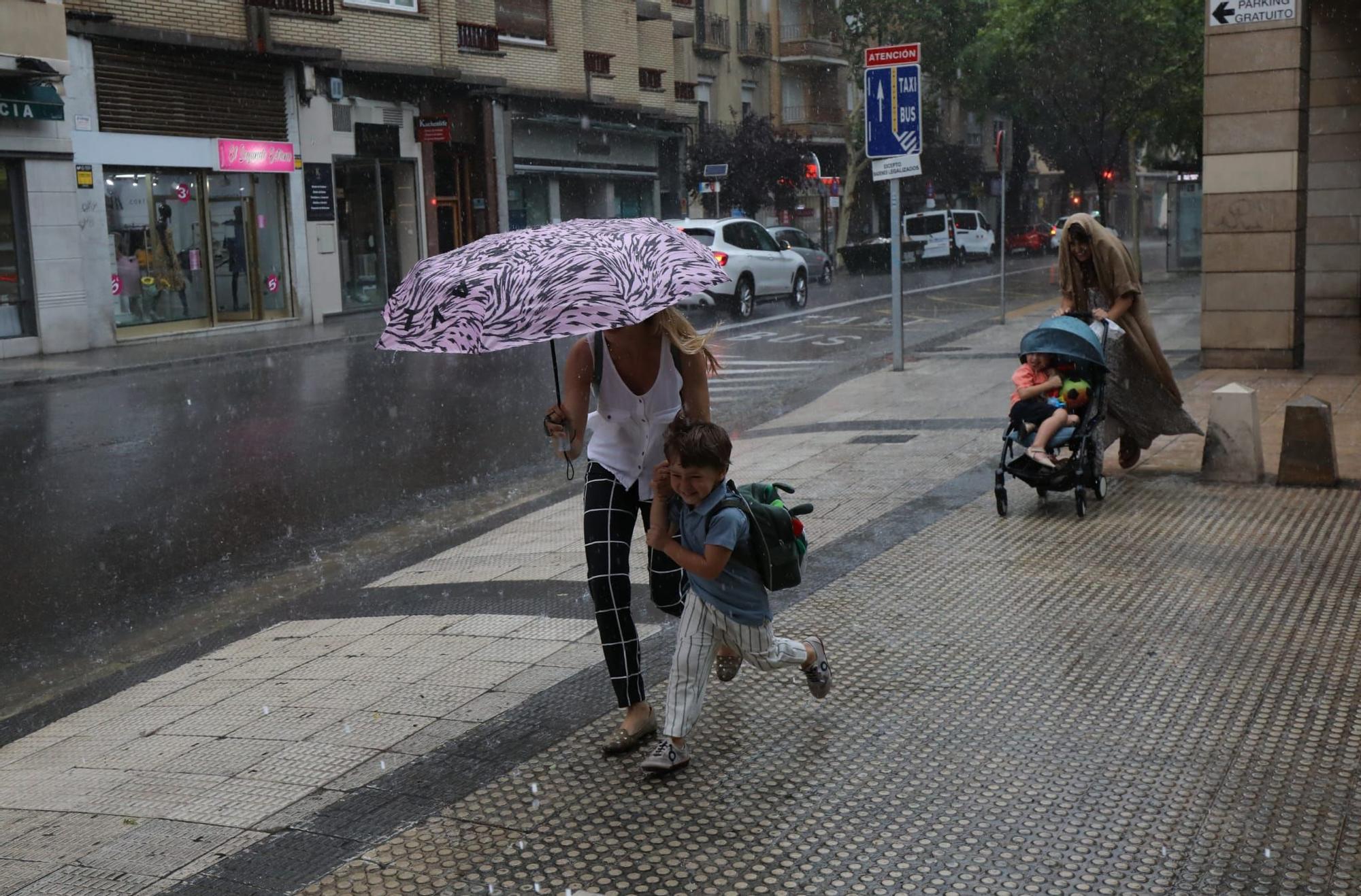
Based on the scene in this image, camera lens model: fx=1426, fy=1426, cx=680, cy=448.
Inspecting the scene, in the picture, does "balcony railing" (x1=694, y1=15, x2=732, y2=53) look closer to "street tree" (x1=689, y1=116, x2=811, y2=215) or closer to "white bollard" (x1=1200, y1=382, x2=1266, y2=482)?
"street tree" (x1=689, y1=116, x2=811, y2=215)

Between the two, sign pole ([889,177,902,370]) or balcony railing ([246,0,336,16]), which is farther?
balcony railing ([246,0,336,16])

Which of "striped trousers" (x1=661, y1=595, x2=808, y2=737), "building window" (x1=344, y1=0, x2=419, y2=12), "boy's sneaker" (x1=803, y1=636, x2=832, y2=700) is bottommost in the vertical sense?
"boy's sneaker" (x1=803, y1=636, x2=832, y2=700)

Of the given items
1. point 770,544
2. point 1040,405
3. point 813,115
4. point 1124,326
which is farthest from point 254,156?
point 813,115

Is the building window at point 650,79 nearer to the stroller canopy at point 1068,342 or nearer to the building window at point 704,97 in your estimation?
the building window at point 704,97

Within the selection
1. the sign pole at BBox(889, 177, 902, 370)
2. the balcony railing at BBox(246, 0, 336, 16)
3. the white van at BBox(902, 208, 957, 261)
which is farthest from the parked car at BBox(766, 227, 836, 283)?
the sign pole at BBox(889, 177, 902, 370)

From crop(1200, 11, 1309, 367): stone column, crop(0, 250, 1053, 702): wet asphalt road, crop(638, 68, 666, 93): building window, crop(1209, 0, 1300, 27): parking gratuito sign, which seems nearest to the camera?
crop(0, 250, 1053, 702): wet asphalt road

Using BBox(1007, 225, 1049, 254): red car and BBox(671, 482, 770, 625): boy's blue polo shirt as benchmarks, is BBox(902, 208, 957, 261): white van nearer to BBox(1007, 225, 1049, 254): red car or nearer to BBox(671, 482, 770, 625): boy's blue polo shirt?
BBox(1007, 225, 1049, 254): red car

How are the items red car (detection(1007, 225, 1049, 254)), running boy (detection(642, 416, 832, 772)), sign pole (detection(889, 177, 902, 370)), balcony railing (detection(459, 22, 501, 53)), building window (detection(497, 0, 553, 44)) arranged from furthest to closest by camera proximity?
red car (detection(1007, 225, 1049, 254)) → building window (detection(497, 0, 553, 44)) → balcony railing (detection(459, 22, 501, 53)) → sign pole (detection(889, 177, 902, 370)) → running boy (detection(642, 416, 832, 772))

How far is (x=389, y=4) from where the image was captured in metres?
29.4

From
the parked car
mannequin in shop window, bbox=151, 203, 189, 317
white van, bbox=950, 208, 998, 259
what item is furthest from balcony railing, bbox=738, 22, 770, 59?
mannequin in shop window, bbox=151, 203, 189, 317

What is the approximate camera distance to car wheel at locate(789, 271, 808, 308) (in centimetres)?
2723

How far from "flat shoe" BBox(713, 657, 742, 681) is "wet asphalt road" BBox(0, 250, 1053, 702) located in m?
3.25

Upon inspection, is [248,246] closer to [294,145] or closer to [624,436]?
[294,145]

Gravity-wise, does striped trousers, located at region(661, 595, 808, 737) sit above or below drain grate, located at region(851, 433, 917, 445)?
above
